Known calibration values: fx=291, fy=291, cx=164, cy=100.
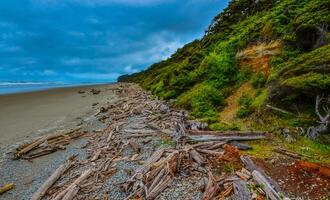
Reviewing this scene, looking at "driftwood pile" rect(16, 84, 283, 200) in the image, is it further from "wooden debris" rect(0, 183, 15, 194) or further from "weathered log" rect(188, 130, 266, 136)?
"wooden debris" rect(0, 183, 15, 194)

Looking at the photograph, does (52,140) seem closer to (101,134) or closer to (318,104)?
(101,134)

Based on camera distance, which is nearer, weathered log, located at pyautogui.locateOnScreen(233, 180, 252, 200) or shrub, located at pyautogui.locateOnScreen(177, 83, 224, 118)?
weathered log, located at pyautogui.locateOnScreen(233, 180, 252, 200)

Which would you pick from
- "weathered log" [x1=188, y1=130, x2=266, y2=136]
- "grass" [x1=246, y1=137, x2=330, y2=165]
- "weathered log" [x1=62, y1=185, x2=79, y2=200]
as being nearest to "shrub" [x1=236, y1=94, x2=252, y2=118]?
"weathered log" [x1=188, y1=130, x2=266, y2=136]

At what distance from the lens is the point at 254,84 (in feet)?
57.3

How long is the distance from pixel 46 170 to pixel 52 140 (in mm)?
4789

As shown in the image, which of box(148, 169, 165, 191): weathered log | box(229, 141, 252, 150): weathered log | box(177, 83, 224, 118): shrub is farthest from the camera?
box(177, 83, 224, 118): shrub

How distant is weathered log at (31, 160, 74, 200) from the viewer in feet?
31.2

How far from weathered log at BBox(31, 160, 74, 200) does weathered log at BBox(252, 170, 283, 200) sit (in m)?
6.78

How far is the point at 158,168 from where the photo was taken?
31.8ft

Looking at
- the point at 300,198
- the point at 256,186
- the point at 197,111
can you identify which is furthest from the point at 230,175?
the point at 197,111

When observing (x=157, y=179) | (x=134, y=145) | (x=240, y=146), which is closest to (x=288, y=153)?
(x=240, y=146)

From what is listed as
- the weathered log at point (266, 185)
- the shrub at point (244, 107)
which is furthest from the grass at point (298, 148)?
the shrub at point (244, 107)

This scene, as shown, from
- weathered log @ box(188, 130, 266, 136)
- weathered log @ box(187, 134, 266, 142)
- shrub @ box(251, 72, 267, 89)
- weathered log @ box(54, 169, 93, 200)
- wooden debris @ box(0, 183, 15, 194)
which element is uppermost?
shrub @ box(251, 72, 267, 89)

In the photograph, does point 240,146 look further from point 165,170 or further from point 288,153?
point 165,170
